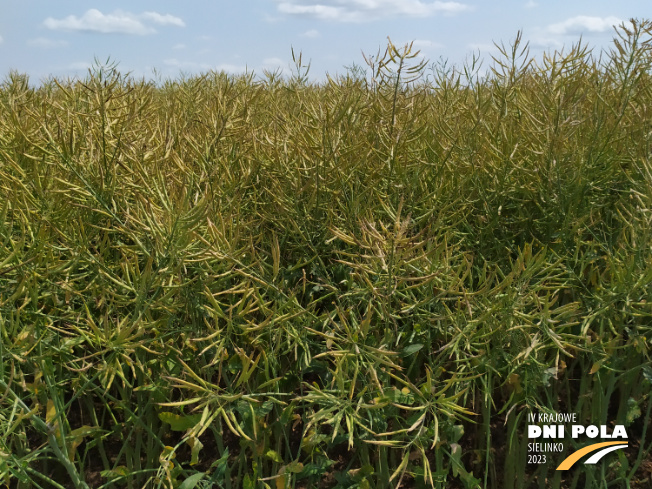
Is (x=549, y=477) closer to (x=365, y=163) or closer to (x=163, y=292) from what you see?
(x=365, y=163)

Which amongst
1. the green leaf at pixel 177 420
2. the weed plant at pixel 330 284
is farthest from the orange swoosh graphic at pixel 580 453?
the green leaf at pixel 177 420

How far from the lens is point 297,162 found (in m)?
1.64

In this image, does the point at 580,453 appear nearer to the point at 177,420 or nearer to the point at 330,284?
the point at 330,284

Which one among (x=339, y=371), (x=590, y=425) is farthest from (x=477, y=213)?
(x=339, y=371)

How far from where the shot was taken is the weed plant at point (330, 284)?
50.6 inches

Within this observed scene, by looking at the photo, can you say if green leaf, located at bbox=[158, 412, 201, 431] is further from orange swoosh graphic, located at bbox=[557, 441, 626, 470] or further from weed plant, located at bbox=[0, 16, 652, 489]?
orange swoosh graphic, located at bbox=[557, 441, 626, 470]

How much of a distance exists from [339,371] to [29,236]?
2.93ft

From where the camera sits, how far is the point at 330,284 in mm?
1443

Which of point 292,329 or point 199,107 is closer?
point 292,329

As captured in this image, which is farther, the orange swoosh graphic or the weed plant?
the orange swoosh graphic

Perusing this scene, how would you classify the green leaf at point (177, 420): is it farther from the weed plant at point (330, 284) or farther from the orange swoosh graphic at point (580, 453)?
the orange swoosh graphic at point (580, 453)

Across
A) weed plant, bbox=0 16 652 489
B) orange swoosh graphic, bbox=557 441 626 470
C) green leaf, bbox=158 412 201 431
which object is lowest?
orange swoosh graphic, bbox=557 441 626 470

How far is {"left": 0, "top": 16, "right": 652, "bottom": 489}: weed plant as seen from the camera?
129cm


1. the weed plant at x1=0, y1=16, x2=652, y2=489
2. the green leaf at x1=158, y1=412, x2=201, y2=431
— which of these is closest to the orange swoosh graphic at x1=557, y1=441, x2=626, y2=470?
the weed plant at x1=0, y1=16, x2=652, y2=489
